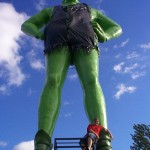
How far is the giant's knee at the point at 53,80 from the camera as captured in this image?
436 centimetres

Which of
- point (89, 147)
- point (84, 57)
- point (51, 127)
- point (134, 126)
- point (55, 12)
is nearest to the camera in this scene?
point (89, 147)

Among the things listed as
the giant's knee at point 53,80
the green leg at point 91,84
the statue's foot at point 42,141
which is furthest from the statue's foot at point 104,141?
the giant's knee at point 53,80

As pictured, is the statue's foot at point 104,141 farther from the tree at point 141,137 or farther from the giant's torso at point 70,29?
the tree at point 141,137

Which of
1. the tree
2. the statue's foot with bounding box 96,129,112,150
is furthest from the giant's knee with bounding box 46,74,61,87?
the tree

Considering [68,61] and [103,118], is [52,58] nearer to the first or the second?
[68,61]

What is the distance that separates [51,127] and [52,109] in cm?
22

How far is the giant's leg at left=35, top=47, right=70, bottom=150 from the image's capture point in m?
3.82

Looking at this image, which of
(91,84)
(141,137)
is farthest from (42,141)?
(141,137)

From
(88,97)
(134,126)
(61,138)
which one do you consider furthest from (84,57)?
(134,126)

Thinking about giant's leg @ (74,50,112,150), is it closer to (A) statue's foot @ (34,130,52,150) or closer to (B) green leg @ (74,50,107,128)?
(B) green leg @ (74,50,107,128)

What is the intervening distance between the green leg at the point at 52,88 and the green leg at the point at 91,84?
0.21 m

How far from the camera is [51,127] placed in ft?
13.5

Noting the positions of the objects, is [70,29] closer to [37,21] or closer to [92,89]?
[37,21]

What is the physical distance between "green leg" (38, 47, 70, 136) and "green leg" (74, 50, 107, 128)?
21 cm
